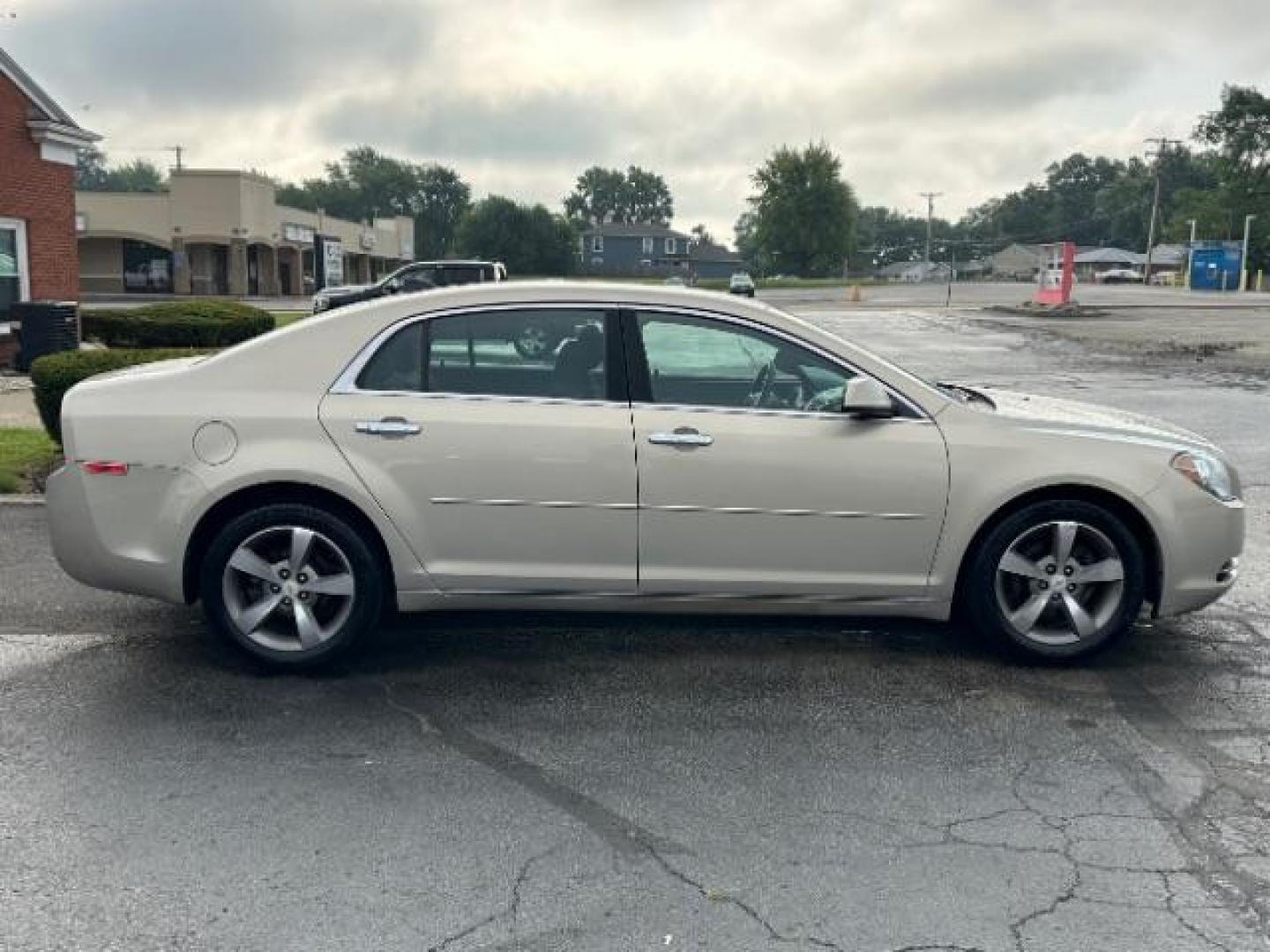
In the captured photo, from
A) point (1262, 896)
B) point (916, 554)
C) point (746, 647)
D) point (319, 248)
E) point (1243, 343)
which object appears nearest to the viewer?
point (1262, 896)

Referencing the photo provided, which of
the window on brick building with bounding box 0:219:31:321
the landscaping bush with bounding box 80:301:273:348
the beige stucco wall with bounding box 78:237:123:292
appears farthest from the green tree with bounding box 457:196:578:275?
the window on brick building with bounding box 0:219:31:321

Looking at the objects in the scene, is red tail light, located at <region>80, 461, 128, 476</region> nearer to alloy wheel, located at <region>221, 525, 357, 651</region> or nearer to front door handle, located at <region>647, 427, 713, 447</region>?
alloy wheel, located at <region>221, 525, 357, 651</region>

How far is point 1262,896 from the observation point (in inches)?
124

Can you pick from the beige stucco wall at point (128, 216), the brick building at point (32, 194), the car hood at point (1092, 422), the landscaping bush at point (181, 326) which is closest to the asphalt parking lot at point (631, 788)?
the car hood at point (1092, 422)

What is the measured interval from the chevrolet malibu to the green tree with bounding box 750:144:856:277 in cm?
10282

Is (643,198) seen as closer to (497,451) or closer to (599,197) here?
(599,197)

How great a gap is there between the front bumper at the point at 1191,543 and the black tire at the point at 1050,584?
4.5 inches

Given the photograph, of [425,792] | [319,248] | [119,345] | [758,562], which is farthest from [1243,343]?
[319,248]

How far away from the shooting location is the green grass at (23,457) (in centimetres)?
816

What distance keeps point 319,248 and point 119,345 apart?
4286cm

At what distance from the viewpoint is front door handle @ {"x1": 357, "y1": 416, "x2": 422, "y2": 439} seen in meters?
4.66

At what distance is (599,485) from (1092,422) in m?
2.22

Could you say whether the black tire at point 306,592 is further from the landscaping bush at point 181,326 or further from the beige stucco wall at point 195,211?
the beige stucco wall at point 195,211

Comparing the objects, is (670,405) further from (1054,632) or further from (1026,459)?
(1054,632)
